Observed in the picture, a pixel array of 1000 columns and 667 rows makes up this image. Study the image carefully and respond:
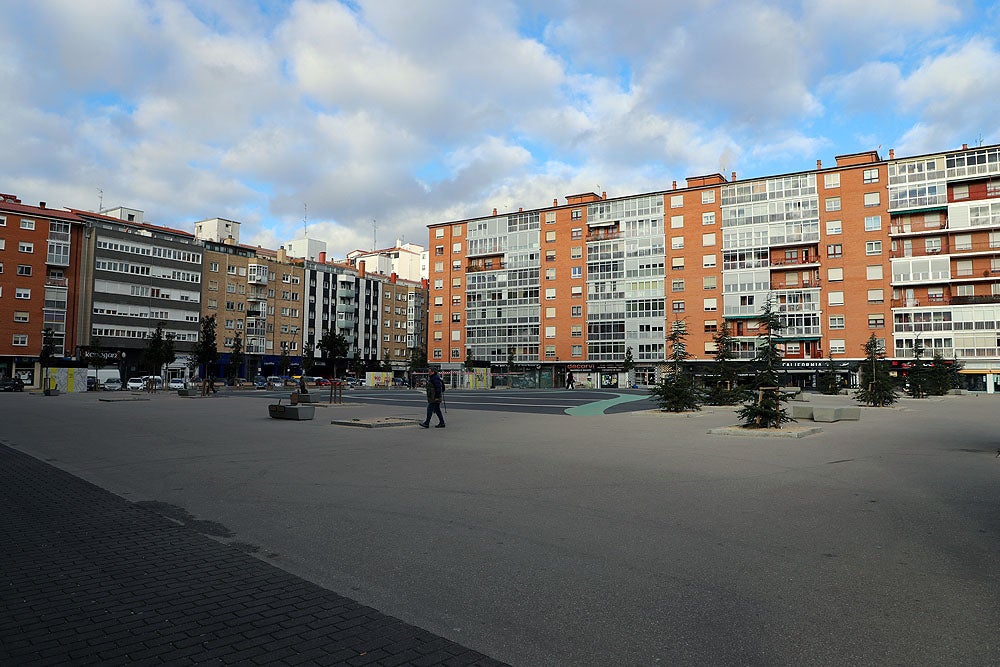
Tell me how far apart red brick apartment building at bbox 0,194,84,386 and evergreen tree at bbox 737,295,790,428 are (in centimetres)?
7421

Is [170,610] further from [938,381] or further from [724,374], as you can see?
[938,381]

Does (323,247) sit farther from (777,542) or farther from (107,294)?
(777,542)

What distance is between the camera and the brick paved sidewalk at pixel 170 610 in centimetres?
359

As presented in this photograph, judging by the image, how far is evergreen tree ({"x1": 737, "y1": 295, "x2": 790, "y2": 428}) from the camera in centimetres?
1777

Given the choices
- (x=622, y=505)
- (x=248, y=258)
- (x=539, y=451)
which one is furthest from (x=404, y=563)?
(x=248, y=258)

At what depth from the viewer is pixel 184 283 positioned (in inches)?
3302

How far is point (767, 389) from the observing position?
→ 706 inches

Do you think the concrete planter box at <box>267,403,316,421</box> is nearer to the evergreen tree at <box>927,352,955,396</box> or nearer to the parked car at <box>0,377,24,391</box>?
the evergreen tree at <box>927,352,955,396</box>

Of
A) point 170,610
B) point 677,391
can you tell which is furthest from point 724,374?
point 170,610

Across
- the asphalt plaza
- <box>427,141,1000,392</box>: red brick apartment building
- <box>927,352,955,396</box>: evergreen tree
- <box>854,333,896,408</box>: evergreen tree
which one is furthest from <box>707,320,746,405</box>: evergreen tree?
<box>427,141,1000,392</box>: red brick apartment building

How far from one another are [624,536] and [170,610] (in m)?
3.87

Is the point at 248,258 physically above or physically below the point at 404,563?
above

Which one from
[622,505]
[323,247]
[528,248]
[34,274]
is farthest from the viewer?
[323,247]

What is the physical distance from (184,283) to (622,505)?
87.4 m
